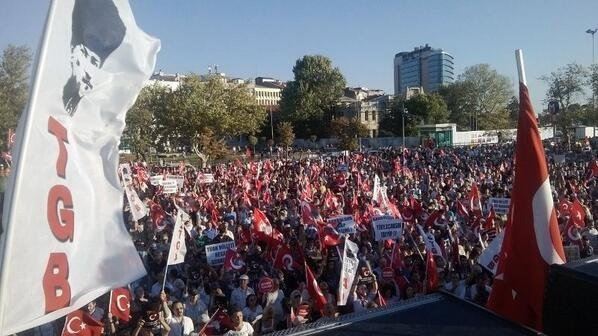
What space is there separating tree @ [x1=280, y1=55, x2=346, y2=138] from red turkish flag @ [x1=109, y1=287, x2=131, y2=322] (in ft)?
220

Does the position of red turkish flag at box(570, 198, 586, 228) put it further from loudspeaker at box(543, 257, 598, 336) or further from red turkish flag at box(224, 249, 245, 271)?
loudspeaker at box(543, 257, 598, 336)

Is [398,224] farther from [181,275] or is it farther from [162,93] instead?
[162,93]

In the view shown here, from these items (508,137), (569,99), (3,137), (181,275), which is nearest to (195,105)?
(3,137)

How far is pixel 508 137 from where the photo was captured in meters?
71.6

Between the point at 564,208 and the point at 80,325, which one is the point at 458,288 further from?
the point at 80,325

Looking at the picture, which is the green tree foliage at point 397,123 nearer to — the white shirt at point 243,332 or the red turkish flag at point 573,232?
the red turkish flag at point 573,232

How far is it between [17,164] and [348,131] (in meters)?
59.2

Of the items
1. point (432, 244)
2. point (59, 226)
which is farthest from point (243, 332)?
point (432, 244)

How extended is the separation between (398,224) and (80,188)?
7.91 metres

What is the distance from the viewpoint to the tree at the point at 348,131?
5359 centimetres

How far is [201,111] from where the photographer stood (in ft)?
135

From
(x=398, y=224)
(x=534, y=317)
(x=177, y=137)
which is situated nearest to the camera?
(x=534, y=317)

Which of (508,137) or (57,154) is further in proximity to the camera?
(508,137)

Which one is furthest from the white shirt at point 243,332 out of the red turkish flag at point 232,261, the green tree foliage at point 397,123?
the green tree foliage at point 397,123
